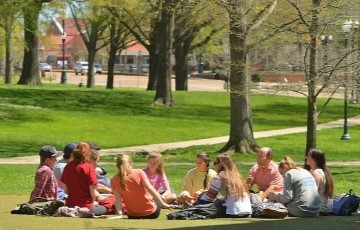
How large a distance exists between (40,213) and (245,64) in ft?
38.5

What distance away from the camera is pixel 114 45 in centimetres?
5594

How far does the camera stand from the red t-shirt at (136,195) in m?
12.3

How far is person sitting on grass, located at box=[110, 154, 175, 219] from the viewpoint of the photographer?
1227 cm

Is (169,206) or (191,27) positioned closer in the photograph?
(169,206)

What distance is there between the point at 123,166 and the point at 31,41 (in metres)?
33.6

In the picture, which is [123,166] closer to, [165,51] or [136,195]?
[136,195]

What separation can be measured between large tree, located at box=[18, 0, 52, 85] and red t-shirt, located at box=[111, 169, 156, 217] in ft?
81.9

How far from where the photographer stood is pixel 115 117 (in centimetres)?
3553

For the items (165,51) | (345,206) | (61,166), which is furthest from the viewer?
(165,51)

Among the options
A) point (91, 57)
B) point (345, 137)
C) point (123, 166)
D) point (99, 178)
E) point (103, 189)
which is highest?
point (91, 57)

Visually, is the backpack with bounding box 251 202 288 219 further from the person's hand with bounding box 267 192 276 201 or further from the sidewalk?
→ the sidewalk

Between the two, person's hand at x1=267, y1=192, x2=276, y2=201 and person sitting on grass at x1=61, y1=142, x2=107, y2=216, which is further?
person's hand at x1=267, y1=192, x2=276, y2=201

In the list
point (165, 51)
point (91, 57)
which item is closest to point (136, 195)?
point (165, 51)

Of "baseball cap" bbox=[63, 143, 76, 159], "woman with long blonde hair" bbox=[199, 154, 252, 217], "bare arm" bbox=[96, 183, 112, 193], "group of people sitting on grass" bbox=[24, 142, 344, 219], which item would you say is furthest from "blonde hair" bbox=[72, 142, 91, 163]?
"woman with long blonde hair" bbox=[199, 154, 252, 217]
